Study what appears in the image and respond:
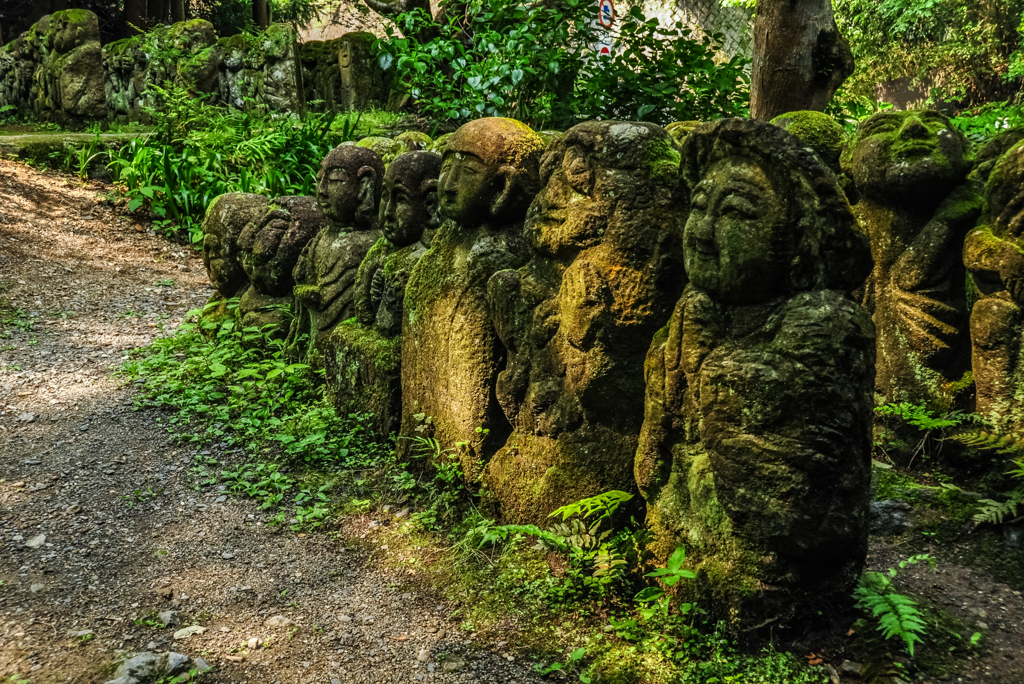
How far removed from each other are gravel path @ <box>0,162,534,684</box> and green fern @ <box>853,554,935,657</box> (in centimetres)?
123

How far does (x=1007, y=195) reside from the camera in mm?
3695

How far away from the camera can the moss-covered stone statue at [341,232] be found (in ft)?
17.3

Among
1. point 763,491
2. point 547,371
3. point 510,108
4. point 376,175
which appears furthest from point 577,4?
point 763,491

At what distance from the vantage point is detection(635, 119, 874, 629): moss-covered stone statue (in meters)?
2.50

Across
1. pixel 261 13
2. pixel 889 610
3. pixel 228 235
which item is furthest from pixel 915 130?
pixel 261 13

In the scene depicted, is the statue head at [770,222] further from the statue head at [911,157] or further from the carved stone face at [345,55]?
the carved stone face at [345,55]

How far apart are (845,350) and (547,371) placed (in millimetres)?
1309

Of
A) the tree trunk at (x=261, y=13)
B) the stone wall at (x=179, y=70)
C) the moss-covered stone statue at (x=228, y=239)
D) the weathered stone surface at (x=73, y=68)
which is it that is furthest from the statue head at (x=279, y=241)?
the tree trunk at (x=261, y=13)

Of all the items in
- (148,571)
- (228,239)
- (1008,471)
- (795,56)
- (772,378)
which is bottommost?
(148,571)

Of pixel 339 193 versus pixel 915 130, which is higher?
pixel 915 130

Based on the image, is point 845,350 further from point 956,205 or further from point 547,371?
point 956,205

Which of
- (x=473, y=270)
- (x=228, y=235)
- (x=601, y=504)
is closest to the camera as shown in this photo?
(x=601, y=504)

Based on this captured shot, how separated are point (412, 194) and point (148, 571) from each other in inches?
96.3

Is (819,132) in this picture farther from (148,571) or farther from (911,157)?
(148,571)
